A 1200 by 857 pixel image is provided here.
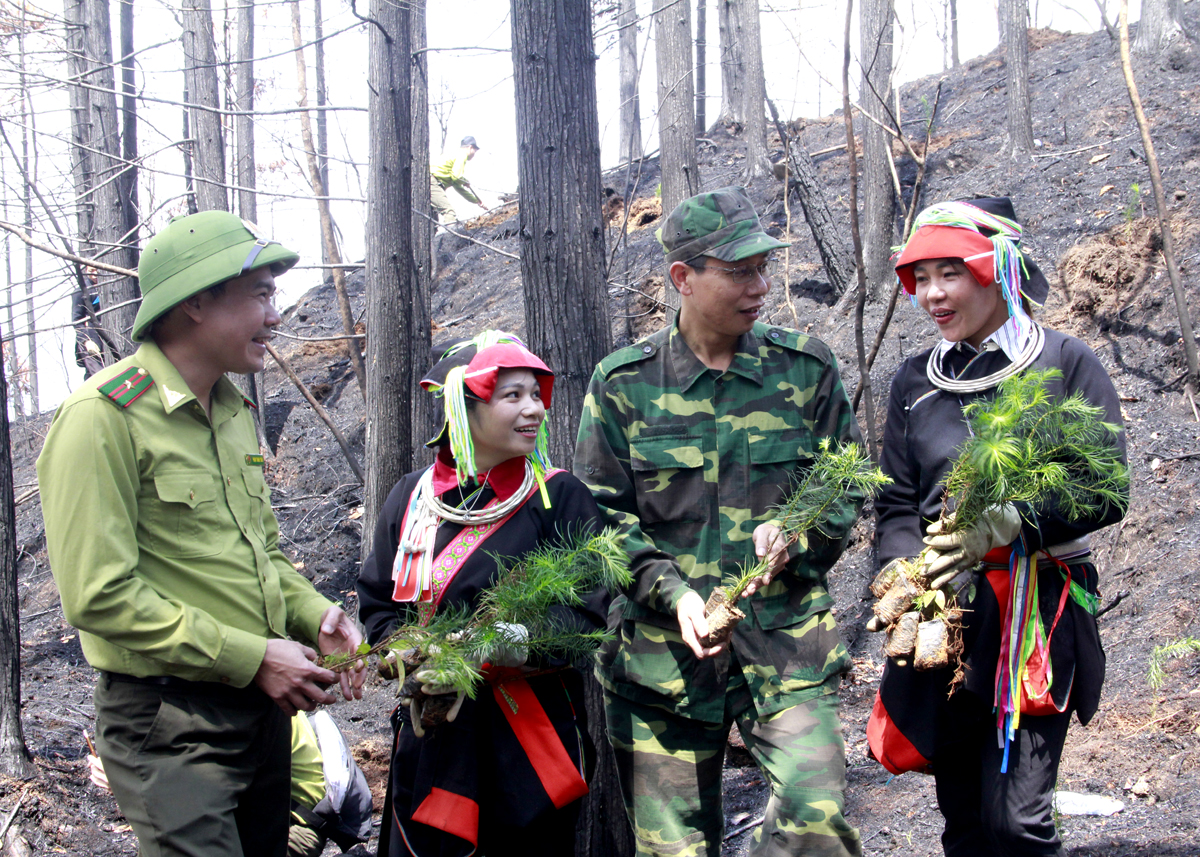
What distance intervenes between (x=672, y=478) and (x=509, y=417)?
522 mm

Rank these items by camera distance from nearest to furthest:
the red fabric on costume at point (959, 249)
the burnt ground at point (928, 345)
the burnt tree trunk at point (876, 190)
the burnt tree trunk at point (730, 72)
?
the red fabric on costume at point (959, 249), the burnt ground at point (928, 345), the burnt tree trunk at point (876, 190), the burnt tree trunk at point (730, 72)

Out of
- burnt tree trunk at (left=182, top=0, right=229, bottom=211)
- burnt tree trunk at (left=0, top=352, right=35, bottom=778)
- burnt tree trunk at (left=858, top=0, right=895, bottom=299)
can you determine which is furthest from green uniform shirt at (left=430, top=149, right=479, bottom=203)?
burnt tree trunk at (left=0, top=352, right=35, bottom=778)

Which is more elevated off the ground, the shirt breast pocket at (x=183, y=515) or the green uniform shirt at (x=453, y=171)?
the green uniform shirt at (x=453, y=171)

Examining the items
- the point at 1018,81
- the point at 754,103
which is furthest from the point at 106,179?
the point at 1018,81

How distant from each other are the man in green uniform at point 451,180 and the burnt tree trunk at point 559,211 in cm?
1032

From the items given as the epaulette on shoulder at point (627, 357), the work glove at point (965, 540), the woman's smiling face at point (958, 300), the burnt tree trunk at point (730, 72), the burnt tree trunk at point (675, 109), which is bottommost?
the work glove at point (965, 540)

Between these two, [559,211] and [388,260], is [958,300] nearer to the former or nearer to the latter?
[559,211]

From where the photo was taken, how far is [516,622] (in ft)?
7.59

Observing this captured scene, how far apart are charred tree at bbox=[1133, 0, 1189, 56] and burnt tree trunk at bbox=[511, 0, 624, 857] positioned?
977 centimetres

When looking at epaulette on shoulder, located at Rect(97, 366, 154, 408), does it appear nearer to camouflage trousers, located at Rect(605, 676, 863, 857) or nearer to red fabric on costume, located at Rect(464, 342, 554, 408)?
red fabric on costume, located at Rect(464, 342, 554, 408)

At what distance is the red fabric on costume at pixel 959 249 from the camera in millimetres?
2473

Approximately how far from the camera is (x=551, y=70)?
356 cm

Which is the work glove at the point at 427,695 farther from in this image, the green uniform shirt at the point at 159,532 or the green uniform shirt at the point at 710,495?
the green uniform shirt at the point at 710,495

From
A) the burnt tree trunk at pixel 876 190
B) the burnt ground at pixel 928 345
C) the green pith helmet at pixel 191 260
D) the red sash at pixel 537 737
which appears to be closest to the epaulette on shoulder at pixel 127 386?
the green pith helmet at pixel 191 260
